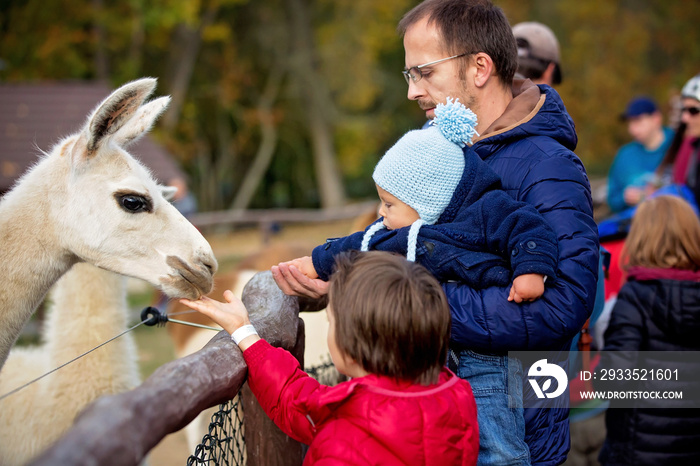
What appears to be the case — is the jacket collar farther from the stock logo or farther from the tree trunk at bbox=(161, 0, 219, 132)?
the tree trunk at bbox=(161, 0, 219, 132)

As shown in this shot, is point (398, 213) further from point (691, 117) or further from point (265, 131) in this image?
point (265, 131)

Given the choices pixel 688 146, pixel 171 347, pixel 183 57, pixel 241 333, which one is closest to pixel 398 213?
pixel 241 333

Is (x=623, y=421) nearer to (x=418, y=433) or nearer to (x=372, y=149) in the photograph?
(x=418, y=433)

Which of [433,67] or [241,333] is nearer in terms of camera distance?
[241,333]

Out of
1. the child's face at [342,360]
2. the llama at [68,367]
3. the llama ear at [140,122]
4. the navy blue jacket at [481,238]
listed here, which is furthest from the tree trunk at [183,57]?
the child's face at [342,360]

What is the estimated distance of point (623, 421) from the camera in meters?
2.87

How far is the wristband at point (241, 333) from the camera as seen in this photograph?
1.71 metres

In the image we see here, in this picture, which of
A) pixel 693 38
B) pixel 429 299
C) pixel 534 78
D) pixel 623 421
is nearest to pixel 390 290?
pixel 429 299

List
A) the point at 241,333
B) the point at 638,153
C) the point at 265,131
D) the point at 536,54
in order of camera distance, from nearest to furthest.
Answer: the point at 241,333 < the point at 536,54 < the point at 638,153 < the point at 265,131

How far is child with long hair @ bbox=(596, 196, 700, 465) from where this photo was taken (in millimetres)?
2818

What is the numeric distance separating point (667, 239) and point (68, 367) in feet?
9.56

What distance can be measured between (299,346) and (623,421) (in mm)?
1678

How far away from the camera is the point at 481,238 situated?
1.67 m

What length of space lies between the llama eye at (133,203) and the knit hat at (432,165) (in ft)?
3.13
